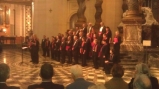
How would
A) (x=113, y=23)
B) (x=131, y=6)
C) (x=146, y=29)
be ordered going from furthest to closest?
(x=113, y=23), (x=146, y=29), (x=131, y=6)

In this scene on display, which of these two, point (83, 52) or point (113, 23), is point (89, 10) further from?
point (83, 52)

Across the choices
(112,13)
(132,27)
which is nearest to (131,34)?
(132,27)

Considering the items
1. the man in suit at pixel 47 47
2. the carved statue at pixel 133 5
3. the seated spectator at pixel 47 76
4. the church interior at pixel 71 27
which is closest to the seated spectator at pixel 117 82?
the seated spectator at pixel 47 76

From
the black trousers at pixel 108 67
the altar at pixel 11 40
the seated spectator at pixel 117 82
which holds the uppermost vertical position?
the altar at pixel 11 40

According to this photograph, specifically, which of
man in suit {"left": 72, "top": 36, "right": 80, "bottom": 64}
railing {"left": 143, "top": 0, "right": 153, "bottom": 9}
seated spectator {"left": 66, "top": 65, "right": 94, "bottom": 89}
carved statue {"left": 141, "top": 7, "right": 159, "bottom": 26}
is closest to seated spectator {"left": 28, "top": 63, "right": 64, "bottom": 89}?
seated spectator {"left": 66, "top": 65, "right": 94, "bottom": 89}

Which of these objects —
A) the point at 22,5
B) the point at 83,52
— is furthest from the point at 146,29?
the point at 22,5

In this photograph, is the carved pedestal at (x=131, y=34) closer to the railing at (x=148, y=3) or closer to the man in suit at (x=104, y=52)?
the man in suit at (x=104, y=52)

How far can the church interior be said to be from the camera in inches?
608

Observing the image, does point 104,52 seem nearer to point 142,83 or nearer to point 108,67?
point 108,67

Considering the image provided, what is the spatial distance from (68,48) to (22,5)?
23479mm

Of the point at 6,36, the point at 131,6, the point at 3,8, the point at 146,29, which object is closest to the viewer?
the point at 131,6

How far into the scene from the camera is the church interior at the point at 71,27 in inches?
608

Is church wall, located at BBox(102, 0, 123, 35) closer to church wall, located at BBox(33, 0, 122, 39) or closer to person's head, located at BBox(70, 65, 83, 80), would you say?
church wall, located at BBox(33, 0, 122, 39)

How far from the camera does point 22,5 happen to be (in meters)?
42.9
